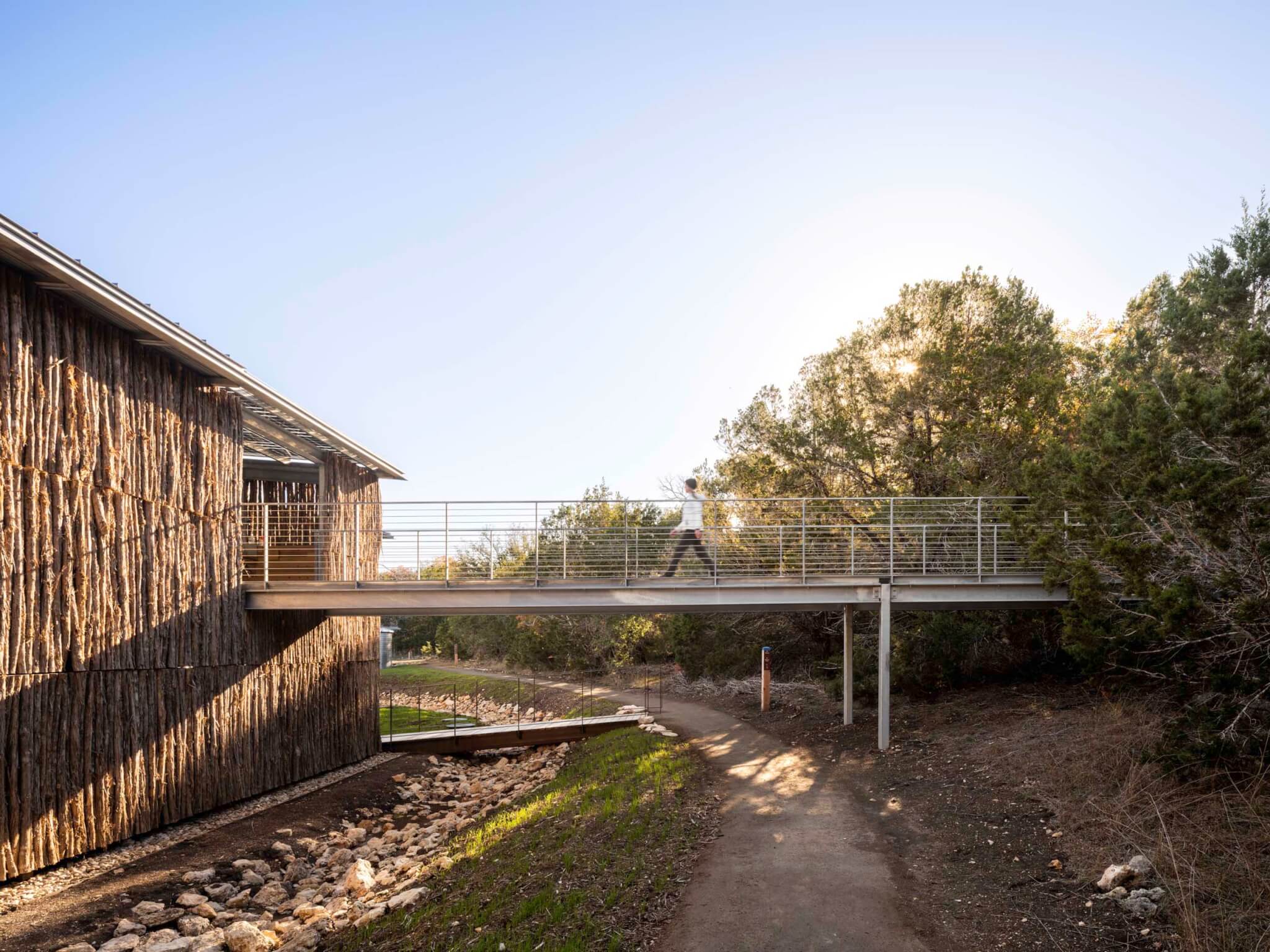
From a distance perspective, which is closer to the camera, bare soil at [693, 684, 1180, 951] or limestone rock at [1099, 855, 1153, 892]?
bare soil at [693, 684, 1180, 951]

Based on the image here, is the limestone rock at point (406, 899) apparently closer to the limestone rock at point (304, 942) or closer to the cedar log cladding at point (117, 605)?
the limestone rock at point (304, 942)

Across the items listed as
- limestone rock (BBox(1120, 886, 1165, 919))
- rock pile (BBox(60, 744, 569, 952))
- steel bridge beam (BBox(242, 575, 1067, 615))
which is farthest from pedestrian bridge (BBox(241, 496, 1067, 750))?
limestone rock (BBox(1120, 886, 1165, 919))

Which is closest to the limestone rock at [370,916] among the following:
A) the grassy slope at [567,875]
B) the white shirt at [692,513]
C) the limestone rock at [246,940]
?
the grassy slope at [567,875]

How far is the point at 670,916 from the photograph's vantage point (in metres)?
7.16

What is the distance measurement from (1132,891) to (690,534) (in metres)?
8.83

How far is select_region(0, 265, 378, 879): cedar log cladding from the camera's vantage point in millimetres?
9383

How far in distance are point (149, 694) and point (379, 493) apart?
8.84m

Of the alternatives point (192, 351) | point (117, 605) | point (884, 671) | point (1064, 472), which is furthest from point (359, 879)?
Answer: point (1064, 472)

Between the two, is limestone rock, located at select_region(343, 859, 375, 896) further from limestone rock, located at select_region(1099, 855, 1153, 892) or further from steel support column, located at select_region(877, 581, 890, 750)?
steel support column, located at select_region(877, 581, 890, 750)

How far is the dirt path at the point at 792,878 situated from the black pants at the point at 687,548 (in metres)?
3.50

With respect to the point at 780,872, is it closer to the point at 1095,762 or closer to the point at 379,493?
the point at 1095,762

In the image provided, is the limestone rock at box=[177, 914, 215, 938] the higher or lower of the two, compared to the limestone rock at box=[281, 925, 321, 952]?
lower

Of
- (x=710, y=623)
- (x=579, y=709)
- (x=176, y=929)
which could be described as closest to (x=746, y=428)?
(x=710, y=623)

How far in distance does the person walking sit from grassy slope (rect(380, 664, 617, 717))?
8.27 m
